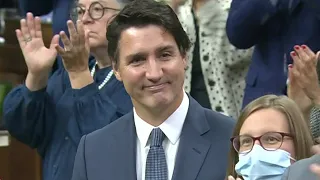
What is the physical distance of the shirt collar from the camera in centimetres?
238

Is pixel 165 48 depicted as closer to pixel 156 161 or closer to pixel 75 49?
pixel 156 161

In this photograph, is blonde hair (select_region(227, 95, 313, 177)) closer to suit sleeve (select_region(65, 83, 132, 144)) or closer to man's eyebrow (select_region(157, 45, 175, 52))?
man's eyebrow (select_region(157, 45, 175, 52))

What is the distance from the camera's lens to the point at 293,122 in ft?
6.99

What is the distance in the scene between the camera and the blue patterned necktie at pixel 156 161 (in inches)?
91.1

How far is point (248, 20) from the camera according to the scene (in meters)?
3.02

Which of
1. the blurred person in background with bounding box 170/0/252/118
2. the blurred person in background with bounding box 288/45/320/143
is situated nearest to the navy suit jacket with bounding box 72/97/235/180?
the blurred person in background with bounding box 288/45/320/143

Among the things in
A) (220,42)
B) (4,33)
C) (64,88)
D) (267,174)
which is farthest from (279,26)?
(4,33)

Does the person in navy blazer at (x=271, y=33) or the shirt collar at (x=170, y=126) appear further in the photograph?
the person in navy blazer at (x=271, y=33)

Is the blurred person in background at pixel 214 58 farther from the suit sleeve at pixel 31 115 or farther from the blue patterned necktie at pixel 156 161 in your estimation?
the blue patterned necktie at pixel 156 161

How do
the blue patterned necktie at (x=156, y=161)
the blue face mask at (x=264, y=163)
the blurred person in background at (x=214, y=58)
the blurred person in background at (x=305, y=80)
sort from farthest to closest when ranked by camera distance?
the blurred person in background at (x=214, y=58) < the blurred person in background at (x=305, y=80) < the blue patterned necktie at (x=156, y=161) < the blue face mask at (x=264, y=163)

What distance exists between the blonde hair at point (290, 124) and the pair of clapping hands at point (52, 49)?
2.70ft

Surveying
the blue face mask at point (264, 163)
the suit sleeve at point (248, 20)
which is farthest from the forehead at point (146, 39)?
the suit sleeve at point (248, 20)

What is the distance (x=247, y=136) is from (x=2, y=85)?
1.81 m

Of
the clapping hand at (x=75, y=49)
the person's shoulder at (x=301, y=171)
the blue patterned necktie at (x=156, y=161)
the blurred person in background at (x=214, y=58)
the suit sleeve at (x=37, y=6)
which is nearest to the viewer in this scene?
the person's shoulder at (x=301, y=171)
